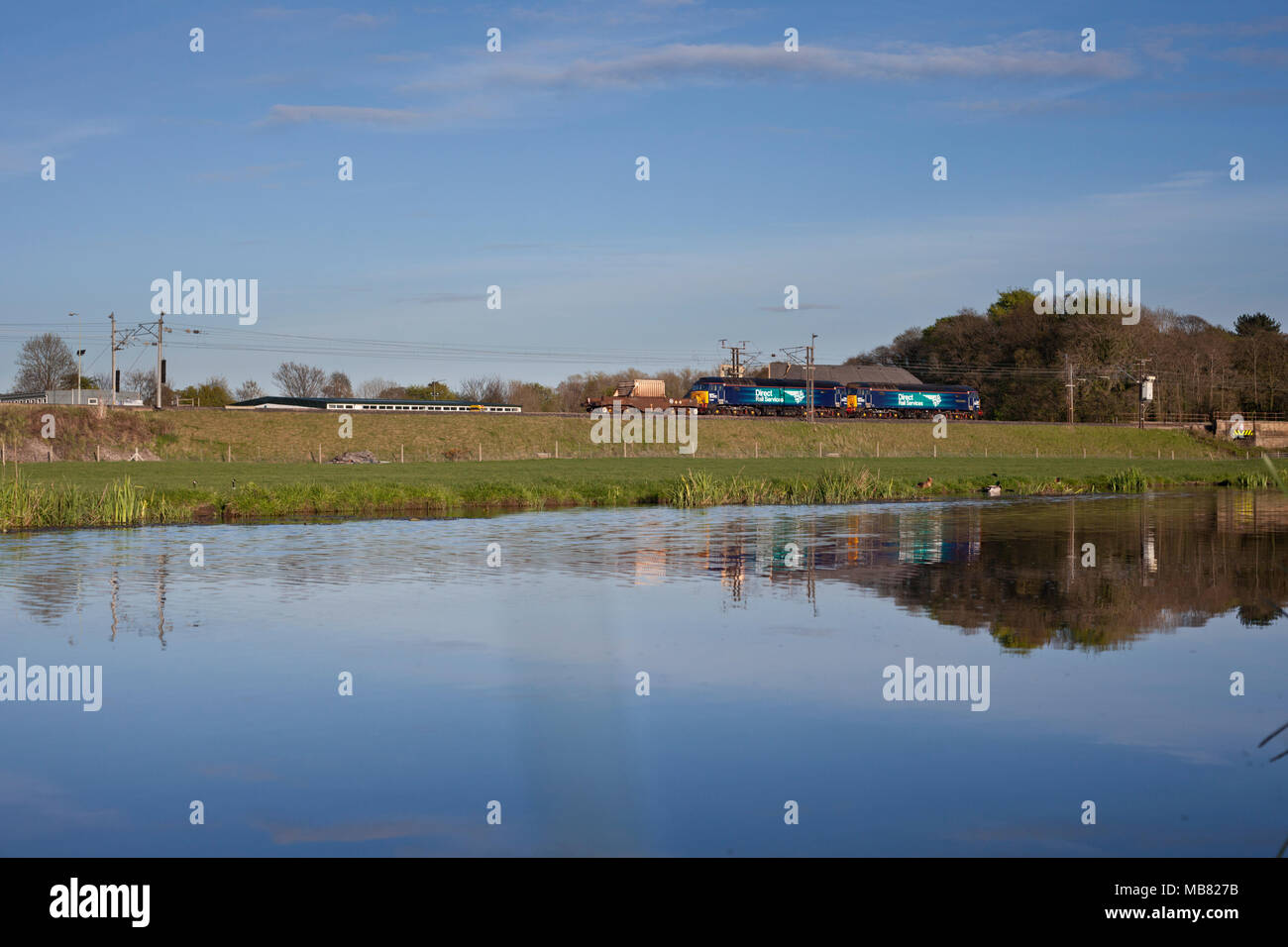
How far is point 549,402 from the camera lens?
196250 mm

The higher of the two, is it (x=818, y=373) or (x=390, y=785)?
(x=818, y=373)

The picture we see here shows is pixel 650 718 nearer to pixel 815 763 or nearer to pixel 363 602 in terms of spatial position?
pixel 815 763

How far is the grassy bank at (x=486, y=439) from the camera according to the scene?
86.1 meters

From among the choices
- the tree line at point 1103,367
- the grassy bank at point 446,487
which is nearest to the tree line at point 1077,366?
the tree line at point 1103,367

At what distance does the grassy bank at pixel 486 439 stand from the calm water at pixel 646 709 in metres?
64.6

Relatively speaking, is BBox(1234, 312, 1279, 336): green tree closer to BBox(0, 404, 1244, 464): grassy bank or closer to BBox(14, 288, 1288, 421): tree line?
BBox(14, 288, 1288, 421): tree line

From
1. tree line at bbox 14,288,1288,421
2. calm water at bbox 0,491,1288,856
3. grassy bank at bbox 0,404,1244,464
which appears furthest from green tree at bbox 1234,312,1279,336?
calm water at bbox 0,491,1288,856

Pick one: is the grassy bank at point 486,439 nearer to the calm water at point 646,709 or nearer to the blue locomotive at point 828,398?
the blue locomotive at point 828,398

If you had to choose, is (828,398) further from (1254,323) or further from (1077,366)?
(1254,323)

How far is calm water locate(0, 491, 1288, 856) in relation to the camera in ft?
28.4

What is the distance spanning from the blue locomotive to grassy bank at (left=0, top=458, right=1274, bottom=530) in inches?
1687

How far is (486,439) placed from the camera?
3765 inches
